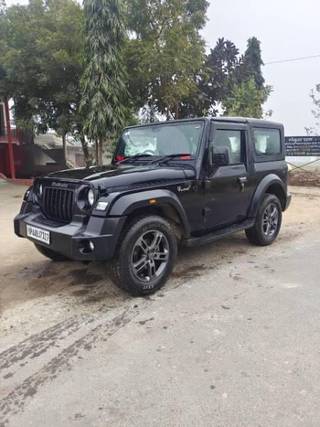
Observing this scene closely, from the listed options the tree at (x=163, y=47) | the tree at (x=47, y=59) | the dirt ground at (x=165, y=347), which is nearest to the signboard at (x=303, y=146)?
the tree at (x=163, y=47)

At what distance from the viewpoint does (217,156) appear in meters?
4.39

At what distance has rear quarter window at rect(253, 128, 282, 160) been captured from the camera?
5.31 m

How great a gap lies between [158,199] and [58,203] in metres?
1.02

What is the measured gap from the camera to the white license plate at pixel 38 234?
12.1 feet

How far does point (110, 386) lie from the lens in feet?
7.93

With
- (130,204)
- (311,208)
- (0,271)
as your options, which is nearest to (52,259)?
(0,271)

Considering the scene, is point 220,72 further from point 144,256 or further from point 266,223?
point 144,256

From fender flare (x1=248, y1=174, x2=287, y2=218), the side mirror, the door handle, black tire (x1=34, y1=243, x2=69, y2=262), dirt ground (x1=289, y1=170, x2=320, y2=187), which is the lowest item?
black tire (x1=34, y1=243, x2=69, y2=262)

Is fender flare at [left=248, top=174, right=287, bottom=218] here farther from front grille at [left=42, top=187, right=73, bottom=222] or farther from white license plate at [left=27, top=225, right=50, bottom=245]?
white license plate at [left=27, top=225, right=50, bottom=245]

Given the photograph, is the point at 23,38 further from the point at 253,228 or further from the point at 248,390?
the point at 248,390

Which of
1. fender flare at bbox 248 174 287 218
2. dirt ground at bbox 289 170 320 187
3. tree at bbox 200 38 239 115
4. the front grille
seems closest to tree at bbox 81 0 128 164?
tree at bbox 200 38 239 115

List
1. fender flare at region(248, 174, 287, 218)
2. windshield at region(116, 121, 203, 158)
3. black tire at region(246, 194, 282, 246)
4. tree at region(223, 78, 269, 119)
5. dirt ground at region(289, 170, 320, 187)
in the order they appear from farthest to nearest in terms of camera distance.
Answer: tree at region(223, 78, 269, 119)
dirt ground at region(289, 170, 320, 187)
black tire at region(246, 194, 282, 246)
fender flare at region(248, 174, 287, 218)
windshield at region(116, 121, 203, 158)

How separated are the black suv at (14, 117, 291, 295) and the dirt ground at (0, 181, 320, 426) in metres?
0.42

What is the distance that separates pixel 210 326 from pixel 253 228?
251cm
